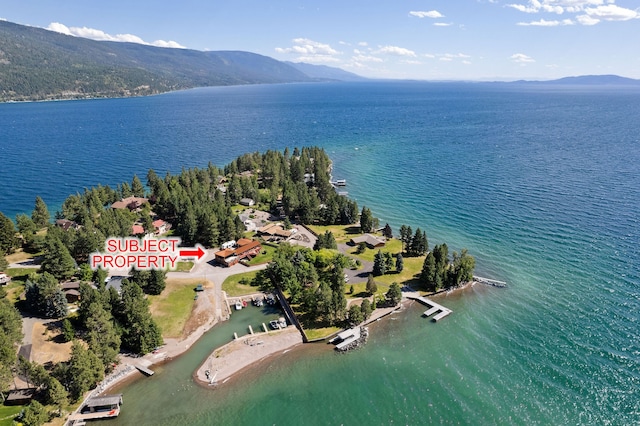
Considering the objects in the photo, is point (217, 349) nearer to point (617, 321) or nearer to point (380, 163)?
point (617, 321)

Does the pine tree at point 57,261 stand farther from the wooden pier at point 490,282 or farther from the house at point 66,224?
the wooden pier at point 490,282

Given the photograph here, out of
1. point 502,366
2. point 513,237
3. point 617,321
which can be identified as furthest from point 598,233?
point 502,366

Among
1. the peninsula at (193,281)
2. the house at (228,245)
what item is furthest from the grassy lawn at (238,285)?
the house at (228,245)

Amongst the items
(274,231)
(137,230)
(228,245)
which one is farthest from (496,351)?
(137,230)

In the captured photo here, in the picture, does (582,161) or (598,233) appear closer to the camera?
(598,233)

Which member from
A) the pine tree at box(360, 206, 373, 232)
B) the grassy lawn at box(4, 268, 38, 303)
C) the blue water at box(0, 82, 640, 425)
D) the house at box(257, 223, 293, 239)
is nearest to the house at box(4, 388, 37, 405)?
the blue water at box(0, 82, 640, 425)

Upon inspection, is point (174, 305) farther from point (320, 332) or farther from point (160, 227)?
point (160, 227)

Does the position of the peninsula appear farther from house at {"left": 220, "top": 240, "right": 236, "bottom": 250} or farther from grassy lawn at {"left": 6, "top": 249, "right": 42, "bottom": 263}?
grassy lawn at {"left": 6, "top": 249, "right": 42, "bottom": 263}

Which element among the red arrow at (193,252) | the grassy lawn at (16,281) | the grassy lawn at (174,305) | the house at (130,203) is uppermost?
the house at (130,203)
